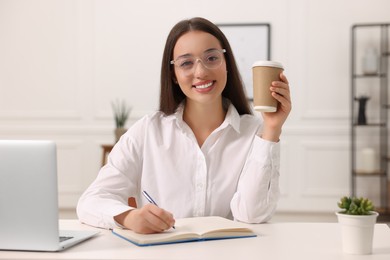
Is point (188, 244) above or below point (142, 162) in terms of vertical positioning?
below

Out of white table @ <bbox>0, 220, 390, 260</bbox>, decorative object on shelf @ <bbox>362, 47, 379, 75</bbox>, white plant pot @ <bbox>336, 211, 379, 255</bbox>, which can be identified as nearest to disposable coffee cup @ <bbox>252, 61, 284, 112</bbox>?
white table @ <bbox>0, 220, 390, 260</bbox>

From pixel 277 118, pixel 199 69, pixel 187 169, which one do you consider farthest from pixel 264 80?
pixel 187 169

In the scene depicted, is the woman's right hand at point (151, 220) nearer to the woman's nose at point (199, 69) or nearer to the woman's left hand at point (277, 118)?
the woman's left hand at point (277, 118)

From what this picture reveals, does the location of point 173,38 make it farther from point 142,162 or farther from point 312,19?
point 312,19

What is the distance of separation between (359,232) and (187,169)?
78 cm

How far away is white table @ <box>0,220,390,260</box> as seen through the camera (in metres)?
1.34

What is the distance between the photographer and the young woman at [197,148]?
187 cm

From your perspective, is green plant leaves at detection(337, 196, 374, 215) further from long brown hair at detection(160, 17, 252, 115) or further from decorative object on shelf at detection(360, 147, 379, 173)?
decorative object on shelf at detection(360, 147, 379, 173)

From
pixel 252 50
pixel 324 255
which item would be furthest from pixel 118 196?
pixel 252 50

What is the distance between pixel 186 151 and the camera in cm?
203

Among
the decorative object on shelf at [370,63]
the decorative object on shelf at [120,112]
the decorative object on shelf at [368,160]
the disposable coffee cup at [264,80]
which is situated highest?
the decorative object on shelf at [370,63]

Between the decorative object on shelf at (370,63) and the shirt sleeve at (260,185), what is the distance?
11.8ft

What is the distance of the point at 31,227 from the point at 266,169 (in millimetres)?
778

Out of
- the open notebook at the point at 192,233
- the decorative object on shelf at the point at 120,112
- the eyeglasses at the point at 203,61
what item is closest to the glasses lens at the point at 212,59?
the eyeglasses at the point at 203,61
